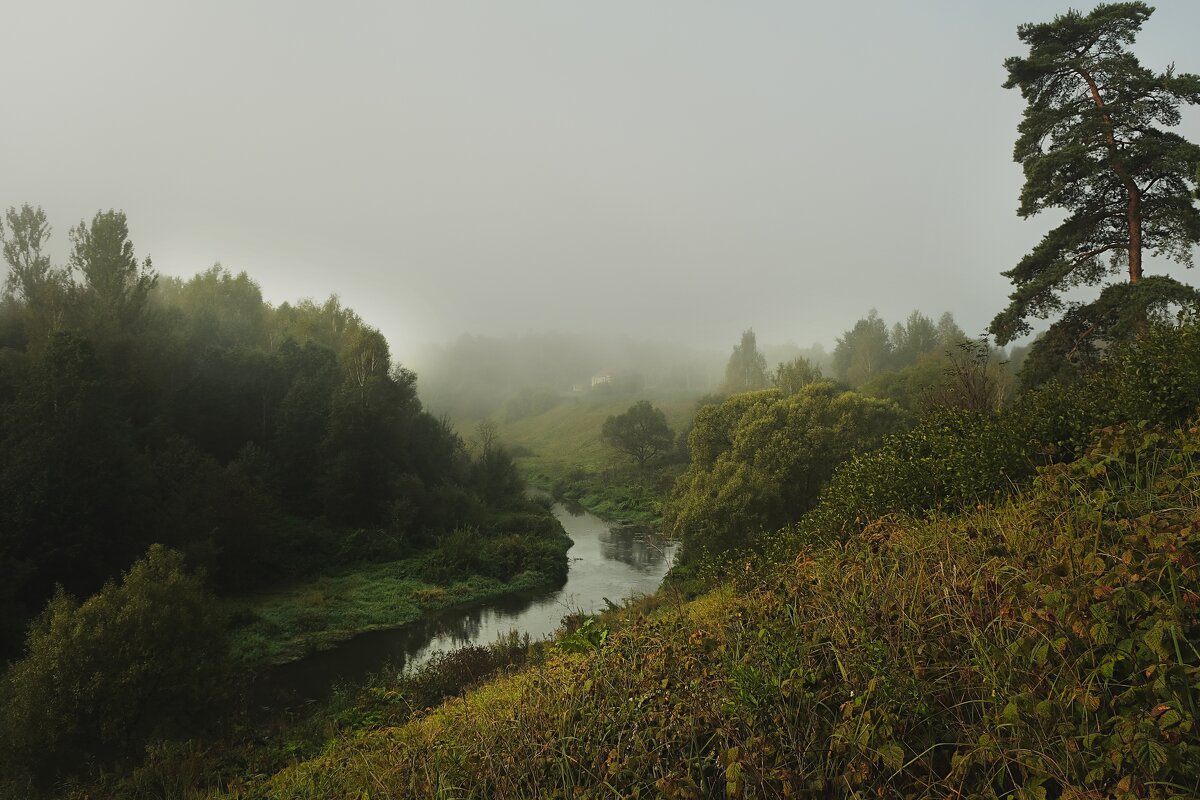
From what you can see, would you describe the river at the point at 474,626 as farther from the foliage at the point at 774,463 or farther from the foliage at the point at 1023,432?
the foliage at the point at 1023,432

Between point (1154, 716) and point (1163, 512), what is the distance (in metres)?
2.62

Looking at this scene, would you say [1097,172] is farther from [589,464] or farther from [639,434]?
[589,464]

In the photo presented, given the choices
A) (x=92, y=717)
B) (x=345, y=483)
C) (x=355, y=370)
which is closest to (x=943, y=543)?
(x=92, y=717)

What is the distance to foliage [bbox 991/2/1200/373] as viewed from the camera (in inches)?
578

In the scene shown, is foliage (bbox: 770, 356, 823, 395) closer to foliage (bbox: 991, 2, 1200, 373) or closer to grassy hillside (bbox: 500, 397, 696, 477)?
grassy hillside (bbox: 500, 397, 696, 477)

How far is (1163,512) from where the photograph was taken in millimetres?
4727

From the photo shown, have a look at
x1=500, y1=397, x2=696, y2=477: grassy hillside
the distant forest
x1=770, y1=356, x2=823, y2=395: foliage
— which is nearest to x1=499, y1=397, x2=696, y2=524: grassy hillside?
x1=500, y1=397, x2=696, y2=477: grassy hillside

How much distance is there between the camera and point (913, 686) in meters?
4.12

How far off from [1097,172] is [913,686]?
57.3ft

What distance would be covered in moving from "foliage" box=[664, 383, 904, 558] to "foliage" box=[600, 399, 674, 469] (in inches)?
1822

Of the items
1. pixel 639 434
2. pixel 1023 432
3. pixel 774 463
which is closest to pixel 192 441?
pixel 774 463

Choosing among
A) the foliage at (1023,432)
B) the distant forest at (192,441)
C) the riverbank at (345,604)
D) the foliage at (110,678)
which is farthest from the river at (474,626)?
the distant forest at (192,441)

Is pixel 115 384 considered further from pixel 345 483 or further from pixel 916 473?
pixel 916 473

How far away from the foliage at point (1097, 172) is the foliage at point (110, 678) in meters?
24.3
